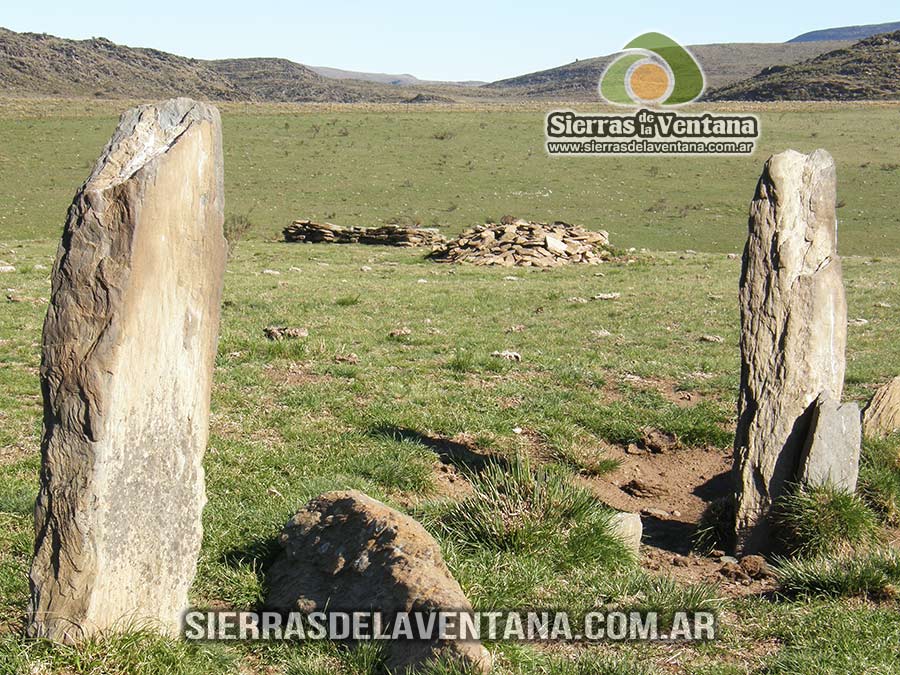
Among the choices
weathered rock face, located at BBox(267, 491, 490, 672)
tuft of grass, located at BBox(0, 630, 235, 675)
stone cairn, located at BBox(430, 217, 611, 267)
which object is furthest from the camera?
stone cairn, located at BBox(430, 217, 611, 267)

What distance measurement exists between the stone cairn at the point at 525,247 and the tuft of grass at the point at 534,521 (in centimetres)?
1503

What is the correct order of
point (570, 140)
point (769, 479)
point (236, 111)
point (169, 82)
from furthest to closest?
point (169, 82), point (236, 111), point (570, 140), point (769, 479)

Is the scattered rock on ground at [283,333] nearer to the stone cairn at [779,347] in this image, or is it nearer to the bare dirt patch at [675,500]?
the bare dirt patch at [675,500]

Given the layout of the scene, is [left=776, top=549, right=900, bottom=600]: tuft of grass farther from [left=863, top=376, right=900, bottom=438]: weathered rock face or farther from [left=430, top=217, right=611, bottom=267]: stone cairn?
[left=430, top=217, right=611, bottom=267]: stone cairn

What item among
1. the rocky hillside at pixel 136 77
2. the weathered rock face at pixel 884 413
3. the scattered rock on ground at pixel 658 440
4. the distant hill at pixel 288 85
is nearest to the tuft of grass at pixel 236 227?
the scattered rock on ground at pixel 658 440

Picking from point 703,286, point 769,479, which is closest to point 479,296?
point 703,286

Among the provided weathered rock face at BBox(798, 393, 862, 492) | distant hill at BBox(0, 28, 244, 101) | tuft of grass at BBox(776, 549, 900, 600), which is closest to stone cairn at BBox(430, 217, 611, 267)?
weathered rock face at BBox(798, 393, 862, 492)

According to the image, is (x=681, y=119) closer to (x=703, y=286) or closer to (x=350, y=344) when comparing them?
(x=703, y=286)

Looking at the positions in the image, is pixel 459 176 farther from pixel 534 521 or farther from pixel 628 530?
pixel 534 521

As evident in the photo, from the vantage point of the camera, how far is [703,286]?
56.9 ft

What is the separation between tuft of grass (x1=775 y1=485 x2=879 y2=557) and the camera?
18.5ft

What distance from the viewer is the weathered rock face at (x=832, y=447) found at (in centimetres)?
584

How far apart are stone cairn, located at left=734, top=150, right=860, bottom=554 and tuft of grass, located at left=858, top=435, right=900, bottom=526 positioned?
53 centimetres

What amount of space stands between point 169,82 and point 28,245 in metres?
109
